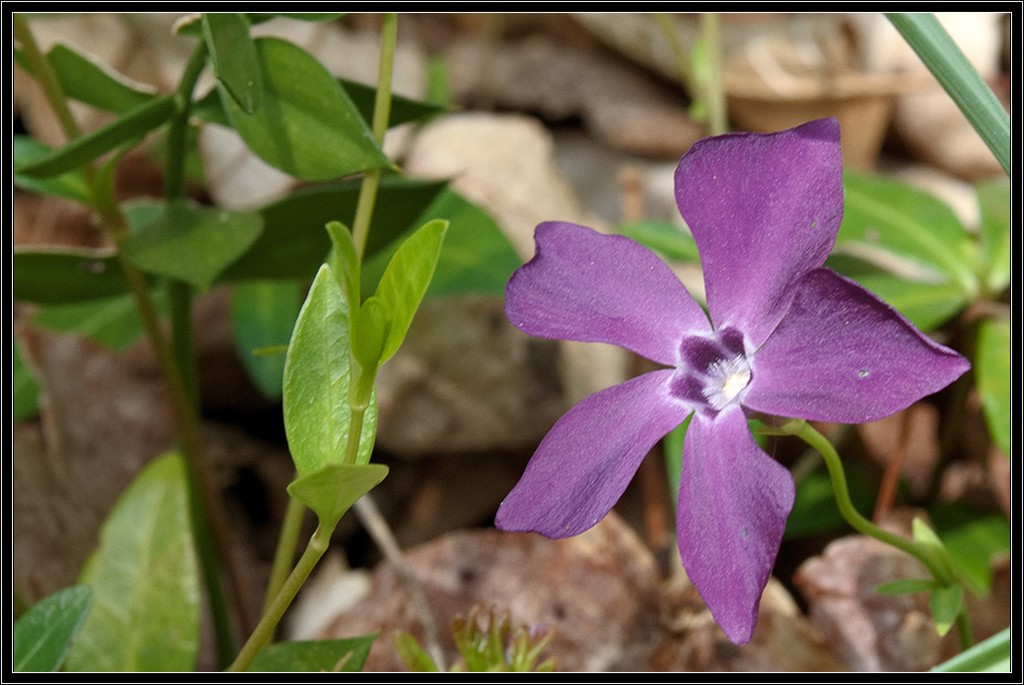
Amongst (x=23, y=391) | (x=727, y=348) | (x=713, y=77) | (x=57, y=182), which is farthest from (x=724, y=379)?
(x=23, y=391)

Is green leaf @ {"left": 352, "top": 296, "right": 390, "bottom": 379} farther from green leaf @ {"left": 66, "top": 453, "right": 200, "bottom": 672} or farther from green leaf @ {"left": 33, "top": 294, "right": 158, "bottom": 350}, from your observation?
green leaf @ {"left": 33, "top": 294, "right": 158, "bottom": 350}

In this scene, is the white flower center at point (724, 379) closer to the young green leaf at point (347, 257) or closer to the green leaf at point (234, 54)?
the young green leaf at point (347, 257)

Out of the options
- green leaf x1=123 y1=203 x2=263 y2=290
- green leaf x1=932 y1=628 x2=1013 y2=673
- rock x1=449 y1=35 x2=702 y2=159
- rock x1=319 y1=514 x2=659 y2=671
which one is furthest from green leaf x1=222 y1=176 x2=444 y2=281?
rock x1=449 y1=35 x2=702 y2=159

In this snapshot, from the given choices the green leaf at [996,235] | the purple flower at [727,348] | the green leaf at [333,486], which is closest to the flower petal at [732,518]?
the purple flower at [727,348]

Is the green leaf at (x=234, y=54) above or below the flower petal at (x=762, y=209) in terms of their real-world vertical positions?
above

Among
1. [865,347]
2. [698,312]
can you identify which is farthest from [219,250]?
[865,347]

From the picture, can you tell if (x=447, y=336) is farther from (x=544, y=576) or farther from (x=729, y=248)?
(x=729, y=248)

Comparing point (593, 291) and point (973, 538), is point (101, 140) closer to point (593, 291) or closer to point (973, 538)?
point (593, 291)
